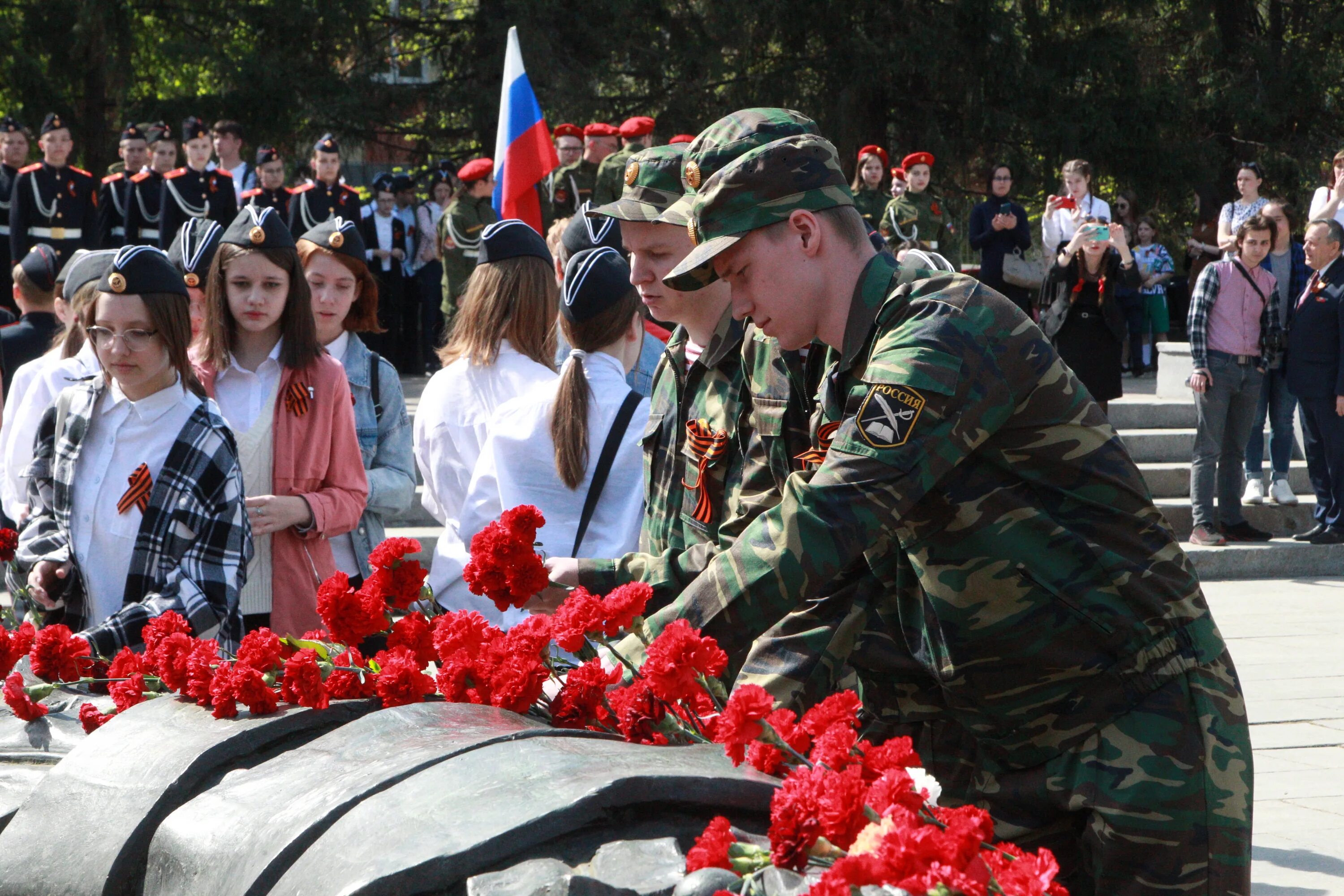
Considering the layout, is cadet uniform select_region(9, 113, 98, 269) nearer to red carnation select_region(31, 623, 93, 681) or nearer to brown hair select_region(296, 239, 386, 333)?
brown hair select_region(296, 239, 386, 333)

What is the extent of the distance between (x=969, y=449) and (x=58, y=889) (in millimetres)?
1430

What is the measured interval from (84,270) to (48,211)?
34.9ft

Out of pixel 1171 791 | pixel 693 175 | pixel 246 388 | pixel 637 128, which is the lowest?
pixel 1171 791

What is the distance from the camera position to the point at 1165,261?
18281 millimetres

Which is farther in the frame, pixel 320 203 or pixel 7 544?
pixel 320 203

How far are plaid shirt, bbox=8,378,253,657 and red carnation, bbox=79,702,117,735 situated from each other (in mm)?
527

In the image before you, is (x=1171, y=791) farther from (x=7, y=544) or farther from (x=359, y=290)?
(x=359, y=290)

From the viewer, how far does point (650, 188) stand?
11.5 feet

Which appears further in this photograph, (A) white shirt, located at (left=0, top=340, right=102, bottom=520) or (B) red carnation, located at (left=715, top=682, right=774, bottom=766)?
(A) white shirt, located at (left=0, top=340, right=102, bottom=520)

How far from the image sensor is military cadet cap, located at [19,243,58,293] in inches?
314

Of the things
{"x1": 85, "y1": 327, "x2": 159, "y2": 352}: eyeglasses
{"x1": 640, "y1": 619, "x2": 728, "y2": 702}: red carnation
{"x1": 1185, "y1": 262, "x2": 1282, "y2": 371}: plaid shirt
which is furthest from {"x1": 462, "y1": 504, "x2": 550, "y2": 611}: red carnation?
{"x1": 1185, "y1": 262, "x2": 1282, "y2": 371}: plaid shirt

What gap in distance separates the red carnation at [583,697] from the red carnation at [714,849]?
577mm

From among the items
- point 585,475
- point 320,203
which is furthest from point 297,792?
point 320,203

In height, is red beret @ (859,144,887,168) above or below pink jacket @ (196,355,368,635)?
above
